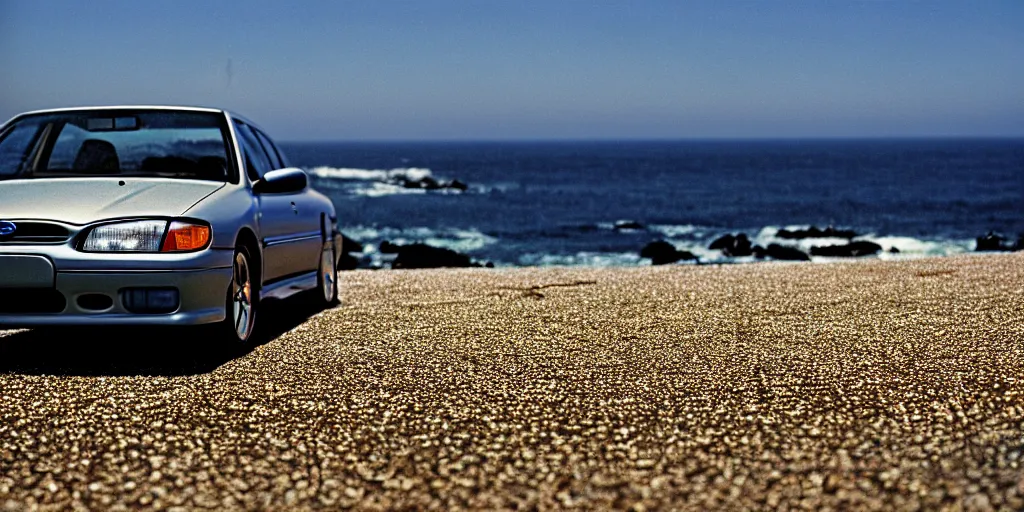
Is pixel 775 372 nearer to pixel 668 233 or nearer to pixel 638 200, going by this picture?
pixel 668 233

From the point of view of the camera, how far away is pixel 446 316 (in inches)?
326

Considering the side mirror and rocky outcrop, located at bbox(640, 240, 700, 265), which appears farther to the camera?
rocky outcrop, located at bbox(640, 240, 700, 265)

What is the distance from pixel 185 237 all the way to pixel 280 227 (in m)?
1.45

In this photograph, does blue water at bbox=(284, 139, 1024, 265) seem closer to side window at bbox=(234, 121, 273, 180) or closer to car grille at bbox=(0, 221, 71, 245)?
side window at bbox=(234, 121, 273, 180)

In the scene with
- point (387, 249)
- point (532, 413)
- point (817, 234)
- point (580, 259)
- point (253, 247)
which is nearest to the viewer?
point (532, 413)

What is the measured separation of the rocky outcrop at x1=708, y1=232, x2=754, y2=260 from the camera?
105 feet

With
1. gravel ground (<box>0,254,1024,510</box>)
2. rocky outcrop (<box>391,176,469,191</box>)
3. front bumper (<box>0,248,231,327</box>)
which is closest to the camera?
gravel ground (<box>0,254,1024,510</box>)

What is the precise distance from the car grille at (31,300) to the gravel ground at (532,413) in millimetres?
381

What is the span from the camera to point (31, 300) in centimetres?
563

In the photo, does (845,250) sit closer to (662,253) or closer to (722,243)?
(722,243)

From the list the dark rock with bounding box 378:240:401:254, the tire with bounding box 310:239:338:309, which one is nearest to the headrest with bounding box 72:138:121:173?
the tire with bounding box 310:239:338:309

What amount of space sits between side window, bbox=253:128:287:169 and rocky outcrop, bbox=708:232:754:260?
2525 cm

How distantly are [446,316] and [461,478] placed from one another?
176 inches

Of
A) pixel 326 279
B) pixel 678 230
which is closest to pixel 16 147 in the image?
pixel 326 279
